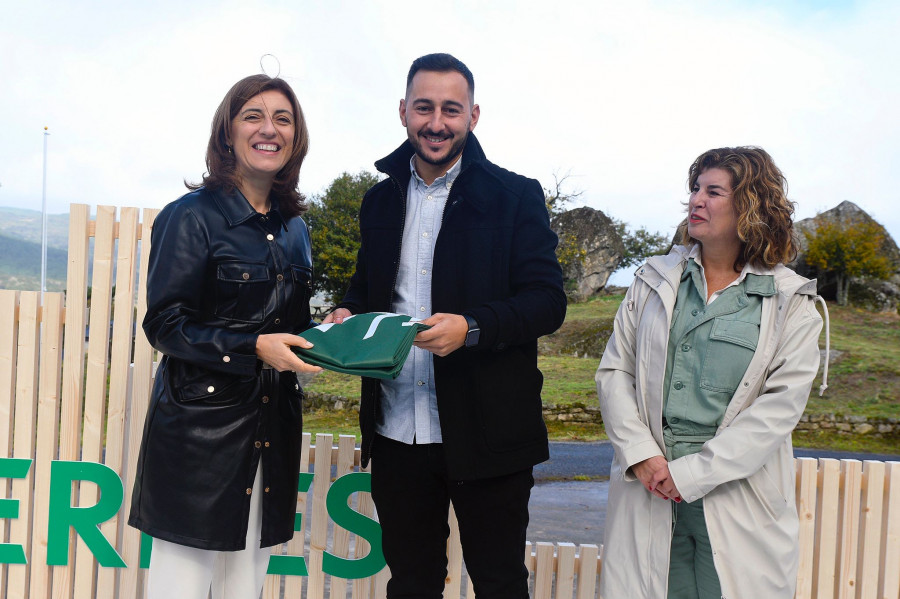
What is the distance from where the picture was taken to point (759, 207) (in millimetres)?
2568

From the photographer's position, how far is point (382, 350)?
2.33 meters

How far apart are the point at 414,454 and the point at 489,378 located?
418mm

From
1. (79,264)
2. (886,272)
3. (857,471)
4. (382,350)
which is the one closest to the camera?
(382,350)

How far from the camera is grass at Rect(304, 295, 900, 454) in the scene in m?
13.3

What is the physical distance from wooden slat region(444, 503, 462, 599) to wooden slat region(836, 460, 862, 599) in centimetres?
200

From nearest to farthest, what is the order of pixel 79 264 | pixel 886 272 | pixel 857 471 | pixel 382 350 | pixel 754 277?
pixel 382 350
pixel 754 277
pixel 857 471
pixel 79 264
pixel 886 272

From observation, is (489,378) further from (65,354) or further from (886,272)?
(886,272)

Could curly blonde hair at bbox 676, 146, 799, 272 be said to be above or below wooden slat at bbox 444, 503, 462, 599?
above

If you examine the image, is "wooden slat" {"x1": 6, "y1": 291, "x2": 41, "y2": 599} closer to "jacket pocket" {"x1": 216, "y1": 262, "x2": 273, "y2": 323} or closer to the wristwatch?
"jacket pocket" {"x1": 216, "y1": 262, "x2": 273, "y2": 323}

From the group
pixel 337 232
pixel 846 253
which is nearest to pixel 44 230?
pixel 337 232

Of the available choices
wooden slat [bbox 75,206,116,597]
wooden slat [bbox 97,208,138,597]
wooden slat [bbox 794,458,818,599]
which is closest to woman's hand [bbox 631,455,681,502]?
wooden slat [bbox 794,458,818,599]

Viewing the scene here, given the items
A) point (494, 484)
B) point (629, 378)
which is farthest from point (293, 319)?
point (629, 378)

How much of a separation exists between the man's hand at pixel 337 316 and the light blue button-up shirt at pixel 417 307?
19 centimetres

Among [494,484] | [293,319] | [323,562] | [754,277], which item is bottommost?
[323,562]
